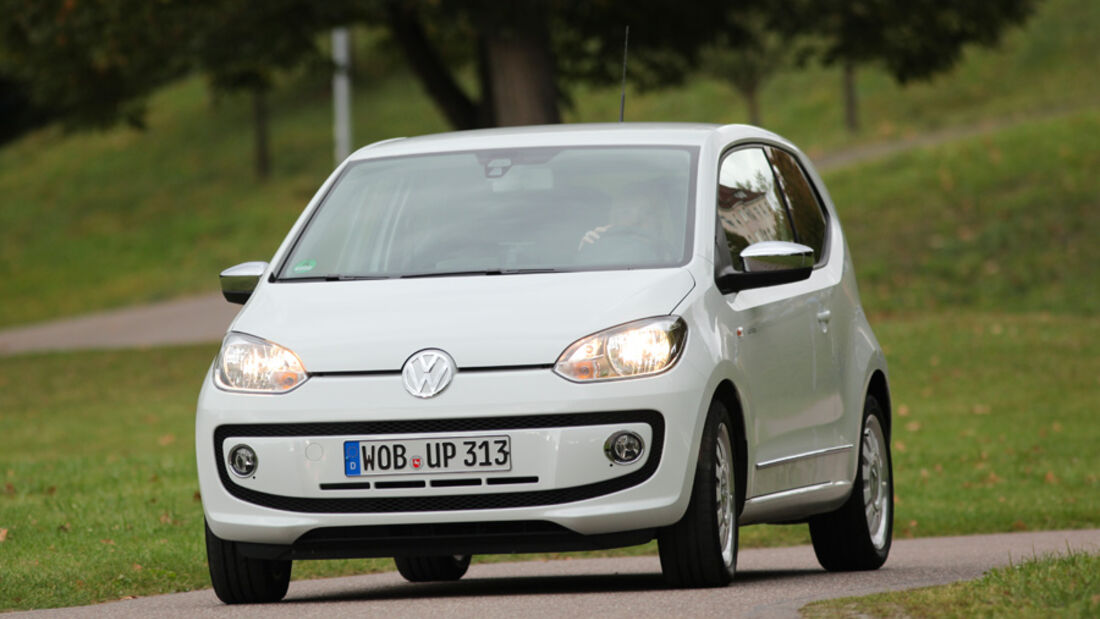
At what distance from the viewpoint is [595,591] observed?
7.50 metres

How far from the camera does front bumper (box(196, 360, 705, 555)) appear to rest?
6.69 metres

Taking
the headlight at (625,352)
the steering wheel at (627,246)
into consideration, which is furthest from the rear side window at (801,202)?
the headlight at (625,352)

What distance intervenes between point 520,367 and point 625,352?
36 cm

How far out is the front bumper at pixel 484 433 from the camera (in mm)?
6691

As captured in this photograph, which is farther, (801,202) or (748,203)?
(801,202)

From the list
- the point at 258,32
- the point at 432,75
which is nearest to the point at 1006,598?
the point at 258,32

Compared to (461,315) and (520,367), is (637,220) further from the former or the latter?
(520,367)

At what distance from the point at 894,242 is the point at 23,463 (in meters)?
19.1

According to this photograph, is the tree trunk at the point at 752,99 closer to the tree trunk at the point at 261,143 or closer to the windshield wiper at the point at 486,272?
the tree trunk at the point at 261,143

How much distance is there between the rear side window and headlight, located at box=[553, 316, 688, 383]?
78.2 inches

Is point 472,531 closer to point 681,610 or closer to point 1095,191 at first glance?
point 681,610

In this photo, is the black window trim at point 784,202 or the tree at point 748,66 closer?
the black window trim at point 784,202

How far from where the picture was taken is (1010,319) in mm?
24969

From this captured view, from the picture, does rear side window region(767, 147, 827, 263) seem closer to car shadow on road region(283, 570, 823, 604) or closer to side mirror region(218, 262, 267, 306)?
car shadow on road region(283, 570, 823, 604)
